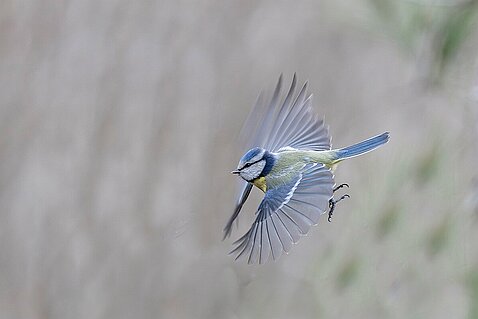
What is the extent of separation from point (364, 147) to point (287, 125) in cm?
4

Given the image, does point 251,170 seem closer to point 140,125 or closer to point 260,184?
point 260,184

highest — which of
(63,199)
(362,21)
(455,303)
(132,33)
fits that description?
(132,33)

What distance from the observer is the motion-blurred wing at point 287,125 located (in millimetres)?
449

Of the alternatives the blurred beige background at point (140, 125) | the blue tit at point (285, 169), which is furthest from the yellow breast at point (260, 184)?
the blurred beige background at point (140, 125)

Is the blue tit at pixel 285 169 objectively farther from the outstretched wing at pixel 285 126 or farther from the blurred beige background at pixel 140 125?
the blurred beige background at pixel 140 125

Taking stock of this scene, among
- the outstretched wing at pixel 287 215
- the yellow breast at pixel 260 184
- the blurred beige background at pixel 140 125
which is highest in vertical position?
the blurred beige background at pixel 140 125

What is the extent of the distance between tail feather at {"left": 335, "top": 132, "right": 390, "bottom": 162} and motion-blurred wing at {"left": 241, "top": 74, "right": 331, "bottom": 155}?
2 centimetres

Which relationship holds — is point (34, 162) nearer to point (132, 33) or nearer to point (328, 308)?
point (132, 33)

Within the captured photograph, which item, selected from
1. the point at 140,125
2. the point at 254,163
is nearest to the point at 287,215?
the point at 254,163

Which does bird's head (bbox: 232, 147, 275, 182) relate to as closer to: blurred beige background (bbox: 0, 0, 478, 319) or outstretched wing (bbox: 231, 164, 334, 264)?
outstretched wing (bbox: 231, 164, 334, 264)

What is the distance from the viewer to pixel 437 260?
0.91 meters

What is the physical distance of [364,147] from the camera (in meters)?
0.47

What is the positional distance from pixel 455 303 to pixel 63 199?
85 cm

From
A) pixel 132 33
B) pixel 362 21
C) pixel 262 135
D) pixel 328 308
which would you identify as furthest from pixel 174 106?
pixel 262 135
